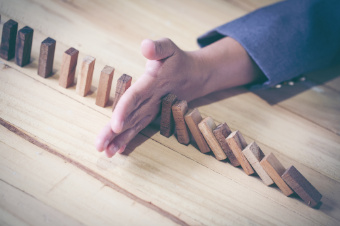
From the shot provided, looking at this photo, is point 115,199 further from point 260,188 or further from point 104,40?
point 104,40

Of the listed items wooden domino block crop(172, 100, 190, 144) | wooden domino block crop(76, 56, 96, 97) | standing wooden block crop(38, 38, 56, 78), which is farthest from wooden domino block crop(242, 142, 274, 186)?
standing wooden block crop(38, 38, 56, 78)

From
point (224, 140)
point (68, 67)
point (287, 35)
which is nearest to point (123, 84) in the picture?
point (68, 67)

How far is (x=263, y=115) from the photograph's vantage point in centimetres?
104

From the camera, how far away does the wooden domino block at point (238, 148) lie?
81 cm

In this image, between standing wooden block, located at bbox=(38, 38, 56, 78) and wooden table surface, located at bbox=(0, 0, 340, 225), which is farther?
standing wooden block, located at bbox=(38, 38, 56, 78)

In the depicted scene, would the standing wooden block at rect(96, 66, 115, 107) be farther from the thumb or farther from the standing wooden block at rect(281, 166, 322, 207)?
the standing wooden block at rect(281, 166, 322, 207)

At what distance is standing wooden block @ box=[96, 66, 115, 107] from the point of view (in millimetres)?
853

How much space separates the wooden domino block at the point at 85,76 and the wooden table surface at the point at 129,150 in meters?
0.02

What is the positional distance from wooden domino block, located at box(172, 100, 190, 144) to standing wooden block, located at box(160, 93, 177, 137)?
0.01 m

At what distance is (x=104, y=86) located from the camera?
2.86 feet

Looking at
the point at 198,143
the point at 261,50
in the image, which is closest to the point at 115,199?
the point at 198,143

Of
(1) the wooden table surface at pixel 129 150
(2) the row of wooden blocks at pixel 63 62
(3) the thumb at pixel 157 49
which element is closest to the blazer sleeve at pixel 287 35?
(1) the wooden table surface at pixel 129 150

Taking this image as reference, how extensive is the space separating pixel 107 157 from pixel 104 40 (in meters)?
0.47

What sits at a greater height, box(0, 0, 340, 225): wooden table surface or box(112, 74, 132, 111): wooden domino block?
box(112, 74, 132, 111): wooden domino block
